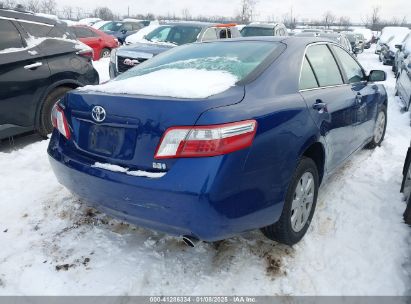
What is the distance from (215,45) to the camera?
3520mm

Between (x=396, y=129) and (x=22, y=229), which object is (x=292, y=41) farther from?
(x=396, y=129)

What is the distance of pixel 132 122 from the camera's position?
7.71 ft

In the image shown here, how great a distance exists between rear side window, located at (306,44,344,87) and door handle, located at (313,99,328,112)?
0.87 ft

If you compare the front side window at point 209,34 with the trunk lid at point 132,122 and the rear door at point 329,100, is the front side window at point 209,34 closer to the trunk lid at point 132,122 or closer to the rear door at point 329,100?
the rear door at point 329,100

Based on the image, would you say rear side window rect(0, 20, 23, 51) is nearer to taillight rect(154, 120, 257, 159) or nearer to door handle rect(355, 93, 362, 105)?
taillight rect(154, 120, 257, 159)

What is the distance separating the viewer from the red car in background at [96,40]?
14.6 metres

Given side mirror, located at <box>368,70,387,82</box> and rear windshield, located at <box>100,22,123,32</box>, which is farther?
rear windshield, located at <box>100,22,123,32</box>

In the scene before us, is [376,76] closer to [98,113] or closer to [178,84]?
[178,84]

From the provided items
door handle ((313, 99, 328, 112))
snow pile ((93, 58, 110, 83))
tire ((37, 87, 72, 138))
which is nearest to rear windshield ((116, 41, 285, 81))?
door handle ((313, 99, 328, 112))

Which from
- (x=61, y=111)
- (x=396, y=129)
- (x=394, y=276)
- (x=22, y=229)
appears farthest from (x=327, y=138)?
(x=396, y=129)

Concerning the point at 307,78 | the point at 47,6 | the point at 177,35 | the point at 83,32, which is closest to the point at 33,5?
the point at 47,6

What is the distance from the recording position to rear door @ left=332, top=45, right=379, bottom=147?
3.91 metres

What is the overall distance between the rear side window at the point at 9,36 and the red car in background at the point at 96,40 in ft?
32.8

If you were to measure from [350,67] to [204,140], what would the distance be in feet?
8.77
